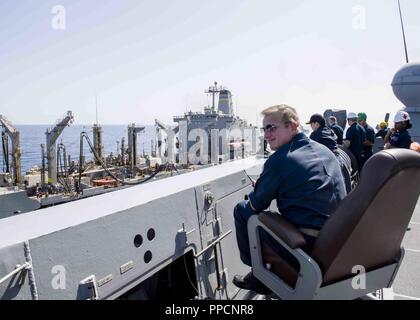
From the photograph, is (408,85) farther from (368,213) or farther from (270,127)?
(368,213)

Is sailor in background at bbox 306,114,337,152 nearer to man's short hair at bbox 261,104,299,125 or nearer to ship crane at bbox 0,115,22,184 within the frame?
man's short hair at bbox 261,104,299,125

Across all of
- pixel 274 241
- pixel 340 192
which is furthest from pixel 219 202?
pixel 340 192

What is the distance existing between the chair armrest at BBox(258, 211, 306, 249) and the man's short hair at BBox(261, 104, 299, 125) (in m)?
0.67

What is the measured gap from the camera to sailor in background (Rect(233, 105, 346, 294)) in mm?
2232

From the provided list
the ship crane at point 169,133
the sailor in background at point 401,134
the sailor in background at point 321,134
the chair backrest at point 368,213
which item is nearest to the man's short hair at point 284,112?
the chair backrest at point 368,213

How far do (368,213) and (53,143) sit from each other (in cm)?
2909

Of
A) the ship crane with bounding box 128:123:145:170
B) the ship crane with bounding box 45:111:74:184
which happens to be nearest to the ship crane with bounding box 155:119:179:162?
the ship crane with bounding box 128:123:145:170

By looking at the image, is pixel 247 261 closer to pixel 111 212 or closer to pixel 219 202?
pixel 219 202

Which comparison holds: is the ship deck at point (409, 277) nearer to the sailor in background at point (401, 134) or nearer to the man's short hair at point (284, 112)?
the sailor in background at point (401, 134)

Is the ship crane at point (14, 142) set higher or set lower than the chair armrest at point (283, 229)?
higher

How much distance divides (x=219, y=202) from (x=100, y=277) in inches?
58.0

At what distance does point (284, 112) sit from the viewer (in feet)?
8.17

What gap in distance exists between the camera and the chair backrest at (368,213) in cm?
194

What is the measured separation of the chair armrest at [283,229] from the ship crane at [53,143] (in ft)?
87.7
